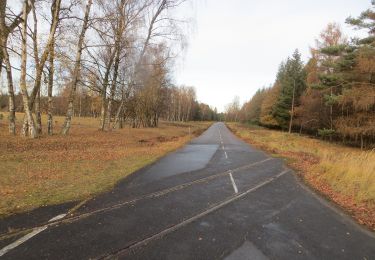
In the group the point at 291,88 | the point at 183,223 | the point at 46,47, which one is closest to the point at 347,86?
the point at 291,88

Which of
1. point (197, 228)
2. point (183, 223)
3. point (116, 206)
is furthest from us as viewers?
point (116, 206)

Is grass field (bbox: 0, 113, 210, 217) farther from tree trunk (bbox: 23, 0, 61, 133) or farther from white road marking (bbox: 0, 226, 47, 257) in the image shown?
tree trunk (bbox: 23, 0, 61, 133)

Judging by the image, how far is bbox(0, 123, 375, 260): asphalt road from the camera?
4969mm

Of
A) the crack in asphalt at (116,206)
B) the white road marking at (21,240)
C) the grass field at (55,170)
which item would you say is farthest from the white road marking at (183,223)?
the grass field at (55,170)

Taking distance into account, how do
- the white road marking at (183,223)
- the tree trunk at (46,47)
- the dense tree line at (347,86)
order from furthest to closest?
the dense tree line at (347,86), the tree trunk at (46,47), the white road marking at (183,223)

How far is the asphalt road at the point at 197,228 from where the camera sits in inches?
196

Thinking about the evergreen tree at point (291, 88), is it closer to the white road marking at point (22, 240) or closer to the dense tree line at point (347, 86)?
the dense tree line at point (347, 86)

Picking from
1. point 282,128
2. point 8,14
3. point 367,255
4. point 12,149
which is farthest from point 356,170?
point 282,128

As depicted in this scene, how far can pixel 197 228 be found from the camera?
608cm

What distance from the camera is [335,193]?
10078mm

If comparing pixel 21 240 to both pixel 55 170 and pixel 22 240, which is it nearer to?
pixel 22 240

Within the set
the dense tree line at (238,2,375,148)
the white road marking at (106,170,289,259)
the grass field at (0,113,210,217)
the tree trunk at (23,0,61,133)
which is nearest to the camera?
Answer: the white road marking at (106,170,289,259)

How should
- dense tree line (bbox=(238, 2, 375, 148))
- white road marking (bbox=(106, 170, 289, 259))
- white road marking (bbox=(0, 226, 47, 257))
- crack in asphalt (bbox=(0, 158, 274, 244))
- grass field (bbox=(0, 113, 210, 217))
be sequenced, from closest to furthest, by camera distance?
white road marking (bbox=(0, 226, 47, 257)) < white road marking (bbox=(106, 170, 289, 259)) < crack in asphalt (bbox=(0, 158, 274, 244)) < grass field (bbox=(0, 113, 210, 217)) < dense tree line (bbox=(238, 2, 375, 148))

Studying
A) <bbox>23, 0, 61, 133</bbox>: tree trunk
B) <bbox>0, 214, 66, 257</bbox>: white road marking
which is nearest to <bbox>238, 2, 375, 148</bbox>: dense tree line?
<bbox>23, 0, 61, 133</bbox>: tree trunk
